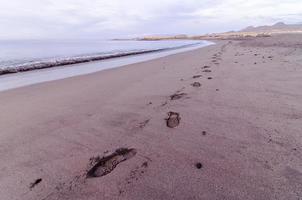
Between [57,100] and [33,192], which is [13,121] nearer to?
[57,100]

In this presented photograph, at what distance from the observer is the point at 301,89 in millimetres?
4383

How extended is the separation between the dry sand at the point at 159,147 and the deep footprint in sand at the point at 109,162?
11mm

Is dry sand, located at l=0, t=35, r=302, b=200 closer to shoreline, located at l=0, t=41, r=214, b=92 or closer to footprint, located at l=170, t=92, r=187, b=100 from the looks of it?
footprint, located at l=170, t=92, r=187, b=100

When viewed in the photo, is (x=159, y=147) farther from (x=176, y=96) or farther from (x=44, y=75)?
(x=44, y=75)

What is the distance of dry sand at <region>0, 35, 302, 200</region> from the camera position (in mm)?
1978

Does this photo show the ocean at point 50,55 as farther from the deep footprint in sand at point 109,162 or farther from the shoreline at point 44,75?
the deep footprint in sand at point 109,162

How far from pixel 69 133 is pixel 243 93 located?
3.33 metres

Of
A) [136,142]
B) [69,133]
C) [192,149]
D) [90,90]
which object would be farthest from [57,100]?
[192,149]

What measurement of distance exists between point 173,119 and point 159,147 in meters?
0.91

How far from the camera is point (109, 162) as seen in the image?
2.43 metres

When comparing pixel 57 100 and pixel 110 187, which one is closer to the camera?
pixel 110 187

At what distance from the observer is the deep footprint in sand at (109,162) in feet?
7.39

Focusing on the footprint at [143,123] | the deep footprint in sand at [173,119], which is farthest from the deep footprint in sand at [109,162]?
the deep footprint in sand at [173,119]

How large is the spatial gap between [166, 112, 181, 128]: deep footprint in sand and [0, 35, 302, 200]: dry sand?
0.05ft
